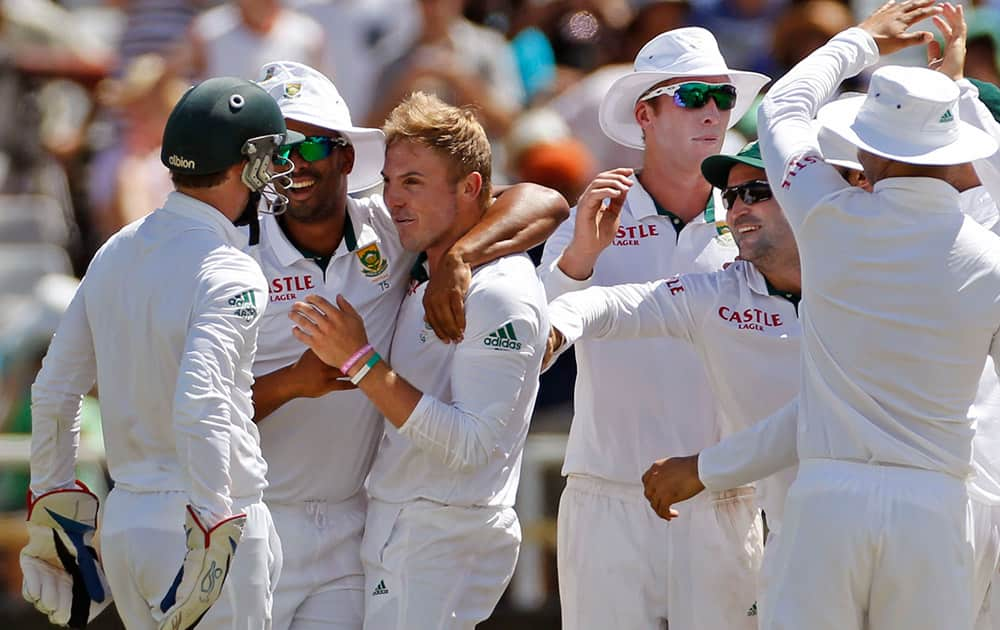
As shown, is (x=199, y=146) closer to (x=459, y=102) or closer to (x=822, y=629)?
(x=822, y=629)

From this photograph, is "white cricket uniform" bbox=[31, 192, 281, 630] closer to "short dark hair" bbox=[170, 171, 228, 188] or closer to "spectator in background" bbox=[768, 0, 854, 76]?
"short dark hair" bbox=[170, 171, 228, 188]

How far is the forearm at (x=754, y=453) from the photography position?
185 inches

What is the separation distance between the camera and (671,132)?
18.4 feet

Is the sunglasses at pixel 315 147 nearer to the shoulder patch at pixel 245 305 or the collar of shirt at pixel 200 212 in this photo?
the collar of shirt at pixel 200 212

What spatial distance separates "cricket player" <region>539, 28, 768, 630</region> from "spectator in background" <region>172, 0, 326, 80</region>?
349cm

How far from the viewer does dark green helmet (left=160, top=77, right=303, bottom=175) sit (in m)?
4.46

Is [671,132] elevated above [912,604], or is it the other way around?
[671,132]

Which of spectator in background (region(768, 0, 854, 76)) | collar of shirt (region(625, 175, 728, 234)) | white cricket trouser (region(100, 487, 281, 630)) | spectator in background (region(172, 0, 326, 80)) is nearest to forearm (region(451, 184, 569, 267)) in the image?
collar of shirt (region(625, 175, 728, 234))

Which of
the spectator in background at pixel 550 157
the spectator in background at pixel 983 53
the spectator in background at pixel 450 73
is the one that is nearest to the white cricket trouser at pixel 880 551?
the spectator in background at pixel 550 157

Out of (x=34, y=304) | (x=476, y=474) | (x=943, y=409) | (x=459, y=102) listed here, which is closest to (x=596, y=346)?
(x=476, y=474)

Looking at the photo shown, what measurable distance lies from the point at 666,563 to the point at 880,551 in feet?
3.65

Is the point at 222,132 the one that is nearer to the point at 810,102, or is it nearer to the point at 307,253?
the point at 307,253

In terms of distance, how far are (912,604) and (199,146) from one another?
2137 millimetres

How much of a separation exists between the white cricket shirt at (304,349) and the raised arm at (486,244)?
0.26m
